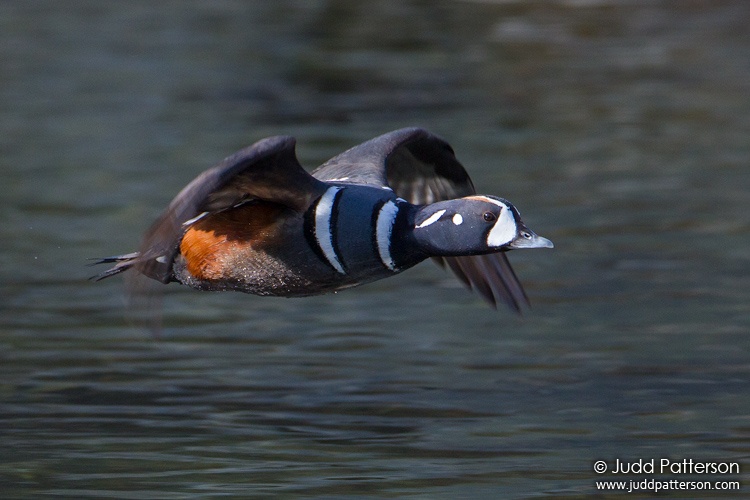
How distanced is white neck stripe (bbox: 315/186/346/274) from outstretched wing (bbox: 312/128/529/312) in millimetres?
1025

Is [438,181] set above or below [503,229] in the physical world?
below

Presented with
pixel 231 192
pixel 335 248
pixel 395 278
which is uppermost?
pixel 231 192

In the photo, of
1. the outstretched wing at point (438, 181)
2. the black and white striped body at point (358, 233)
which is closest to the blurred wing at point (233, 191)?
the black and white striped body at point (358, 233)

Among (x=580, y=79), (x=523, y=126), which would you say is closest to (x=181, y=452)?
(x=523, y=126)

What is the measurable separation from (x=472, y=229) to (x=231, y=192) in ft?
3.97

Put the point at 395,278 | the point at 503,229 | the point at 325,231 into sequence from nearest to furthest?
the point at 503,229
the point at 325,231
the point at 395,278

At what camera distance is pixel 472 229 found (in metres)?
7.48

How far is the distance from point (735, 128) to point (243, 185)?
11.0 m

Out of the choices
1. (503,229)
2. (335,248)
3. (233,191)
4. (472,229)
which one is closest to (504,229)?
(503,229)

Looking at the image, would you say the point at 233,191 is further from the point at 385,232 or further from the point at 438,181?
the point at 438,181

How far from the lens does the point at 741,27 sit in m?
21.8

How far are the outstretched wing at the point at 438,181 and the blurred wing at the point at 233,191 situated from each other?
41.3 inches

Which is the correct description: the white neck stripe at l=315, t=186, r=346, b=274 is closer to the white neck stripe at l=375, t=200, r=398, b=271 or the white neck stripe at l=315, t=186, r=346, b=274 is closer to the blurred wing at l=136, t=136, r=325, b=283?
the blurred wing at l=136, t=136, r=325, b=283

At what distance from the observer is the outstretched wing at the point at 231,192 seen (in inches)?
263
